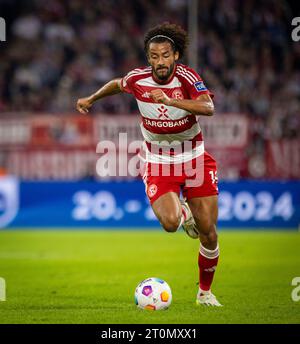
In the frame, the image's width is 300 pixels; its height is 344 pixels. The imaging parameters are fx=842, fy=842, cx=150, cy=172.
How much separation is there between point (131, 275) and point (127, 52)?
1075 cm

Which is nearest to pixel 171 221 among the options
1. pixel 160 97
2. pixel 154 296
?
pixel 154 296

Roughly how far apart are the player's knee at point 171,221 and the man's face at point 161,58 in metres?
1.37

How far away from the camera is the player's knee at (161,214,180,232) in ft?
26.9

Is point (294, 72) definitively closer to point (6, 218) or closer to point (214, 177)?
point (6, 218)

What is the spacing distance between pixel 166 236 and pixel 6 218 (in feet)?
10.8

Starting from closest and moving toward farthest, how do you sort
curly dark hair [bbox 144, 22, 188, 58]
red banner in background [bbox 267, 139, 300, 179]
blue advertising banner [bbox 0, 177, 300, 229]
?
curly dark hair [bbox 144, 22, 188, 58]
blue advertising banner [bbox 0, 177, 300, 229]
red banner in background [bbox 267, 139, 300, 179]

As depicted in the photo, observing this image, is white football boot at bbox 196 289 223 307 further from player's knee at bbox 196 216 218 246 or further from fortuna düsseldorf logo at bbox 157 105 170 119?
fortuna düsseldorf logo at bbox 157 105 170 119

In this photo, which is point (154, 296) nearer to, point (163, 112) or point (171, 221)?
point (171, 221)

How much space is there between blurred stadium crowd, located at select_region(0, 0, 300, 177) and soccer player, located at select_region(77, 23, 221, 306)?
34.0 feet

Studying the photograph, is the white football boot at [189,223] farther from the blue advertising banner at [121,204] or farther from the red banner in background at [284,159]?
the red banner in background at [284,159]

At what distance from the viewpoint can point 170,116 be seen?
8.36 metres

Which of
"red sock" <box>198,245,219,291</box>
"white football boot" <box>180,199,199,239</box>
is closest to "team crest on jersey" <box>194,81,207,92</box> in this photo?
"white football boot" <box>180,199,199,239</box>
